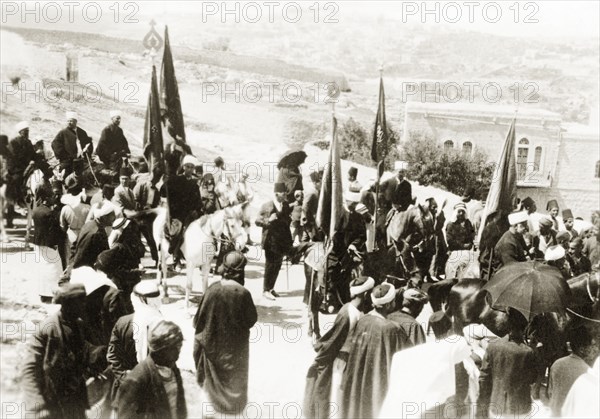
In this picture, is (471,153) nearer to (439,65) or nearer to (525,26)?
(439,65)

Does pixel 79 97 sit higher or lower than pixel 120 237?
higher

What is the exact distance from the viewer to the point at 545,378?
8.13 metres

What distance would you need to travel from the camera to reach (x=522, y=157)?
26828 mm

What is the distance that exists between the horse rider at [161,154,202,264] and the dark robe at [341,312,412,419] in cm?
399

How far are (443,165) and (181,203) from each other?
15364 mm

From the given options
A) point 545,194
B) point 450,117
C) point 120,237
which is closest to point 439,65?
point 450,117

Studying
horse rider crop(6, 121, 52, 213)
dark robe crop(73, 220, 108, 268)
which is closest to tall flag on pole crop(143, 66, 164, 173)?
horse rider crop(6, 121, 52, 213)

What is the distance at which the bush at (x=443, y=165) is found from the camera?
73.4 ft

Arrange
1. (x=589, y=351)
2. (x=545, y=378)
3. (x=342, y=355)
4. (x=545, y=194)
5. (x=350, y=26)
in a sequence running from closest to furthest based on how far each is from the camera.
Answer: (x=342, y=355) < (x=589, y=351) < (x=545, y=378) < (x=350, y=26) < (x=545, y=194)

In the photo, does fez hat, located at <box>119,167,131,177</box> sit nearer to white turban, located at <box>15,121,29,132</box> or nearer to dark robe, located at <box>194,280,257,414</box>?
white turban, located at <box>15,121,29,132</box>

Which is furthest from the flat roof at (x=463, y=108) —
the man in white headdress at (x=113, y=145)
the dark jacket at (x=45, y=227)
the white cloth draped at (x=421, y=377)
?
the white cloth draped at (x=421, y=377)

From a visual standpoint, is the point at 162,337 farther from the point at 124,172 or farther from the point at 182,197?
the point at 124,172

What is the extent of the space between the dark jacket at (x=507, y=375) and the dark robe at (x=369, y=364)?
0.95 m

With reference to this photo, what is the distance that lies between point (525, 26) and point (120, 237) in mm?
8266
